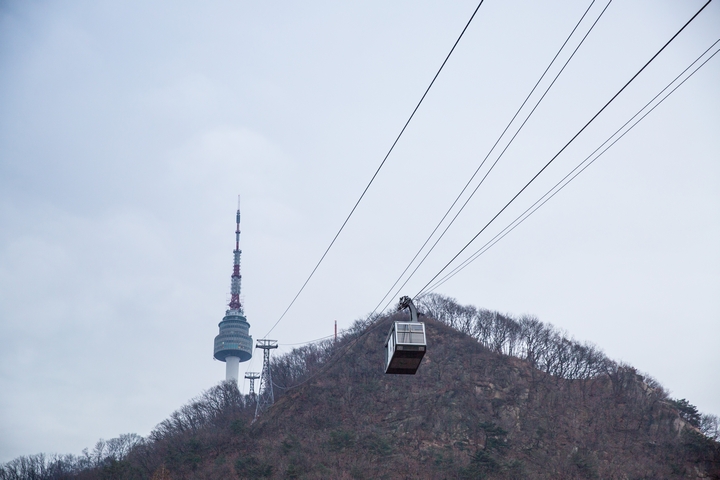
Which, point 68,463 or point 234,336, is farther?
point 234,336

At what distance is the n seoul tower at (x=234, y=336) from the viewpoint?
6427 inches

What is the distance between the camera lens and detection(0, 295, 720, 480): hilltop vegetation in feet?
218

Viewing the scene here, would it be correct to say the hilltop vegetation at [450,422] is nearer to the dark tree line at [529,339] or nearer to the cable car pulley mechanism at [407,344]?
the dark tree line at [529,339]

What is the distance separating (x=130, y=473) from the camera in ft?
234

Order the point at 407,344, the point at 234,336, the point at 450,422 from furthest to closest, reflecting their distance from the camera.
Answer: the point at 234,336 → the point at 450,422 → the point at 407,344

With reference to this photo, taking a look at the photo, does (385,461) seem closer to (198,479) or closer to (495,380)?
(198,479)

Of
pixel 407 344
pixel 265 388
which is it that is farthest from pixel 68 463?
pixel 407 344

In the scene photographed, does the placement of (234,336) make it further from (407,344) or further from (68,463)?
(407,344)

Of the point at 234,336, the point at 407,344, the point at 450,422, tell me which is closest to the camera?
the point at 407,344

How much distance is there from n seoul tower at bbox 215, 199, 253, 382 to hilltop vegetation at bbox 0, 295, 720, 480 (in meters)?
54.6

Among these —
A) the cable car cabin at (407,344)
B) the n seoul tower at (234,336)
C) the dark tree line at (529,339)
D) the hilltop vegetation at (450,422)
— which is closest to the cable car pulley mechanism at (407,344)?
the cable car cabin at (407,344)

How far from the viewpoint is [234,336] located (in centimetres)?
16362

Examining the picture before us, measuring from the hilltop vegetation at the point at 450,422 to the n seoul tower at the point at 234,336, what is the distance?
5463 centimetres

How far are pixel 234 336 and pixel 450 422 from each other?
9508 centimetres
